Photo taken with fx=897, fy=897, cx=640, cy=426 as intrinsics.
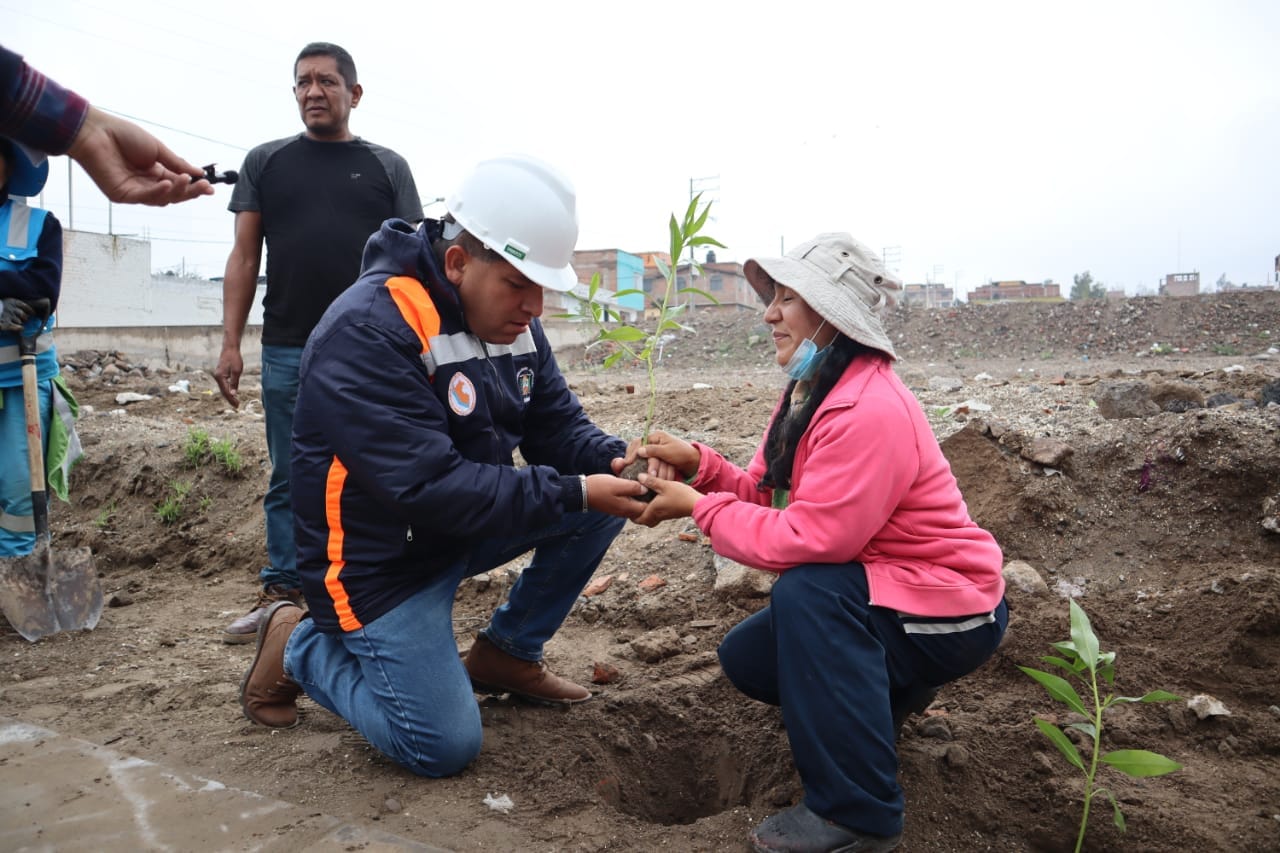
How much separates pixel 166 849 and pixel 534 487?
1200mm

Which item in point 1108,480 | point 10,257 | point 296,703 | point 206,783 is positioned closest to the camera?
point 206,783

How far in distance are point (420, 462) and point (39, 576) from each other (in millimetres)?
2449

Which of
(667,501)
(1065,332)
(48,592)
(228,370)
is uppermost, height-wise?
(1065,332)

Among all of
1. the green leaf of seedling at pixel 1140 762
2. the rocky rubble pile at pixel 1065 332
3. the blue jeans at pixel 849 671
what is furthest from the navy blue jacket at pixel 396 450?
the rocky rubble pile at pixel 1065 332

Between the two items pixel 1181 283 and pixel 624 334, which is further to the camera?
pixel 1181 283

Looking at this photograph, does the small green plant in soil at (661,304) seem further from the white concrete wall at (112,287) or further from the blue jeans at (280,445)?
the white concrete wall at (112,287)

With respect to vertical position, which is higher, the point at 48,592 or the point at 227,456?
the point at 227,456

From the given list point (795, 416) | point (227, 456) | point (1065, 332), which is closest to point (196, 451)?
point (227, 456)

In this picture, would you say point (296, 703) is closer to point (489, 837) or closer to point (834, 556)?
point (489, 837)

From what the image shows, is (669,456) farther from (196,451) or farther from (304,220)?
(196,451)

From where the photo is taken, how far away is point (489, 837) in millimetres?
2113

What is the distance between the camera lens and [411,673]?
238 cm

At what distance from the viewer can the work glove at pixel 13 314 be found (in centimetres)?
348

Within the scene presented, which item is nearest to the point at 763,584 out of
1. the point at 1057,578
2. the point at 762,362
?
the point at 1057,578
